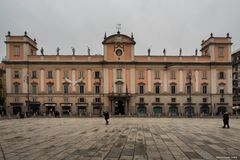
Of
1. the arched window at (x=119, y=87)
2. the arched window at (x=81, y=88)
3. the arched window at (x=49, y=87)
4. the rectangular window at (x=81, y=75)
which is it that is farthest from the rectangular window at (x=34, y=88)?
the arched window at (x=119, y=87)

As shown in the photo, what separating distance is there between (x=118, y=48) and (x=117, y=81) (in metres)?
7.48

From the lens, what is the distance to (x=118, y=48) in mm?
58562

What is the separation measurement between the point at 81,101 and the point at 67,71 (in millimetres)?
7568

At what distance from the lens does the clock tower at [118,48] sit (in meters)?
58.4

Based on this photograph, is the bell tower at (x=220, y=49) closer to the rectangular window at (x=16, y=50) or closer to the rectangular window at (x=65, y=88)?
the rectangular window at (x=65, y=88)

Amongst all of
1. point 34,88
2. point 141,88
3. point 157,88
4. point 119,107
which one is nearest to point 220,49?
point 157,88

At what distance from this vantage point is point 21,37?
57875mm

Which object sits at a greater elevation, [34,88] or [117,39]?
[117,39]

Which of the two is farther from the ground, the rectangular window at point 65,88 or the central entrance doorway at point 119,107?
the rectangular window at point 65,88

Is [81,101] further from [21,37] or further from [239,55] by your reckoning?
[239,55]

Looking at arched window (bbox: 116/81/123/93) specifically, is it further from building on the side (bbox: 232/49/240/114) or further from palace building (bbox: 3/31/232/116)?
building on the side (bbox: 232/49/240/114)

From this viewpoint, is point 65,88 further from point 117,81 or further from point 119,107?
point 119,107

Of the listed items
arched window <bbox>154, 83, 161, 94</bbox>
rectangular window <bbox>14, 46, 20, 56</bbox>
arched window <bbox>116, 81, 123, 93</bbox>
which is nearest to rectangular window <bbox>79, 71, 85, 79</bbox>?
arched window <bbox>116, 81, 123, 93</bbox>

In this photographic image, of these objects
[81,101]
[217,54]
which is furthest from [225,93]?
[81,101]
